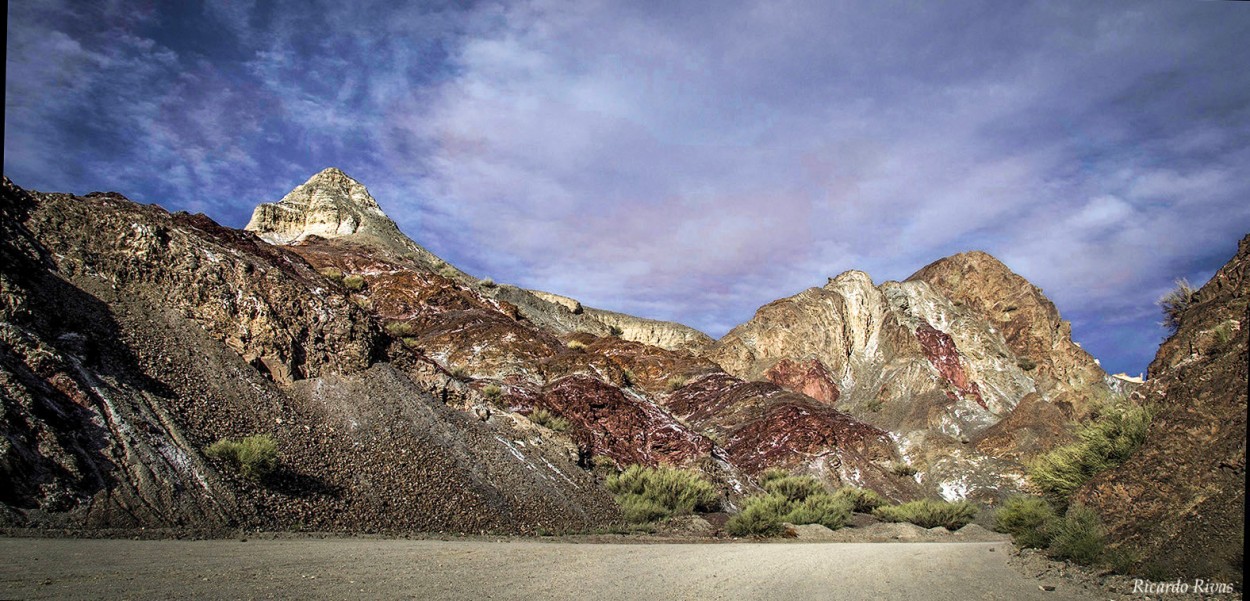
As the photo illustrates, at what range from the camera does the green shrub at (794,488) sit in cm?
2541

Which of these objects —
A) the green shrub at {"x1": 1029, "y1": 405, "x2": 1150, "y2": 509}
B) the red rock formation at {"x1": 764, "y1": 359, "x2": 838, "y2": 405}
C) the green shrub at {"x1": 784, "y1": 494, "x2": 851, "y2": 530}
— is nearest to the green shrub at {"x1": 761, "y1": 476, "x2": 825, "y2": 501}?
the green shrub at {"x1": 784, "y1": 494, "x2": 851, "y2": 530}

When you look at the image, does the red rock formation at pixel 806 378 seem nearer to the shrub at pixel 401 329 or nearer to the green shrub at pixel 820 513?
the green shrub at pixel 820 513

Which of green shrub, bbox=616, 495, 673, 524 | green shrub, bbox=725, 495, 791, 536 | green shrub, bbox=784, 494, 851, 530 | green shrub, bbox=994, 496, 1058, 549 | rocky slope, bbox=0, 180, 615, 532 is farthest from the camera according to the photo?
green shrub, bbox=784, 494, 851, 530

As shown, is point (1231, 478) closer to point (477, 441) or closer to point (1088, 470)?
point (1088, 470)

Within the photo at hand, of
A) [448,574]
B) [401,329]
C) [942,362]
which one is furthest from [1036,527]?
[942,362]

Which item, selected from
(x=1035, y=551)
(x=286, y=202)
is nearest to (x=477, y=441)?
(x=1035, y=551)

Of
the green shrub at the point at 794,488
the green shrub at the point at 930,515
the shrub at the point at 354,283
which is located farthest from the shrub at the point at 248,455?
the green shrub at the point at 930,515

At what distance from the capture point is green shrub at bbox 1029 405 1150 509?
30.0ft

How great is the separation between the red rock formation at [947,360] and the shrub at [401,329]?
127ft

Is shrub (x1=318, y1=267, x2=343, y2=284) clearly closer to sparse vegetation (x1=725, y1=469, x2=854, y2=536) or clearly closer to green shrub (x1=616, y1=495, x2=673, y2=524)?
green shrub (x1=616, y1=495, x2=673, y2=524)

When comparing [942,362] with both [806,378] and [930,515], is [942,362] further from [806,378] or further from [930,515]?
[930,515]

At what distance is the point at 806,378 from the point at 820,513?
3565cm

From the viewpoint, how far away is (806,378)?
185ft

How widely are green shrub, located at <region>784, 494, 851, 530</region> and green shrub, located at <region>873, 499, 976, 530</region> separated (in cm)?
277
